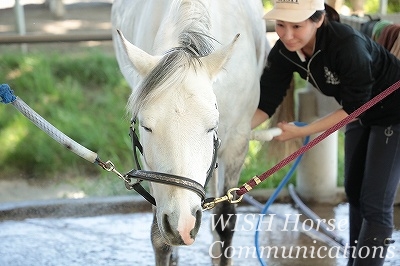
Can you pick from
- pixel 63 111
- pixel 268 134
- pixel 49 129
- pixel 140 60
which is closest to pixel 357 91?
pixel 268 134

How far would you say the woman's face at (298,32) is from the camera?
2662 mm

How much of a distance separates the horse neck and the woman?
1.12 feet

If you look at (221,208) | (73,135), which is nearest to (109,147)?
(73,135)

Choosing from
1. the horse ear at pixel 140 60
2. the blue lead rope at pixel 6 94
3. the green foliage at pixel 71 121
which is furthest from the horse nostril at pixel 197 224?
the green foliage at pixel 71 121

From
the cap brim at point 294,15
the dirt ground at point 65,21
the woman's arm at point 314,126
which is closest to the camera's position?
the cap brim at point 294,15

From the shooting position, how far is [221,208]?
10.8 feet

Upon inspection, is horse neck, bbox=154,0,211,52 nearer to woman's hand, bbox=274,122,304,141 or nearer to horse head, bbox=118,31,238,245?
horse head, bbox=118,31,238,245

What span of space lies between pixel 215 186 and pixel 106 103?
2.29 metres

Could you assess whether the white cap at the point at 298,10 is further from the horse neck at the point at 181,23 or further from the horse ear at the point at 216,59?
the horse ear at the point at 216,59

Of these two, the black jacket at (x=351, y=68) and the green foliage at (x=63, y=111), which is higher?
the black jacket at (x=351, y=68)

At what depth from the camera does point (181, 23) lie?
2.41 metres

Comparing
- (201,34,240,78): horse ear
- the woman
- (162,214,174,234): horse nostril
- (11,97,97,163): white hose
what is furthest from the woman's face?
(162,214,174,234): horse nostril

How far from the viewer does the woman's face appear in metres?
2.66

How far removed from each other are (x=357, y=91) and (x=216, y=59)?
2.40 ft
